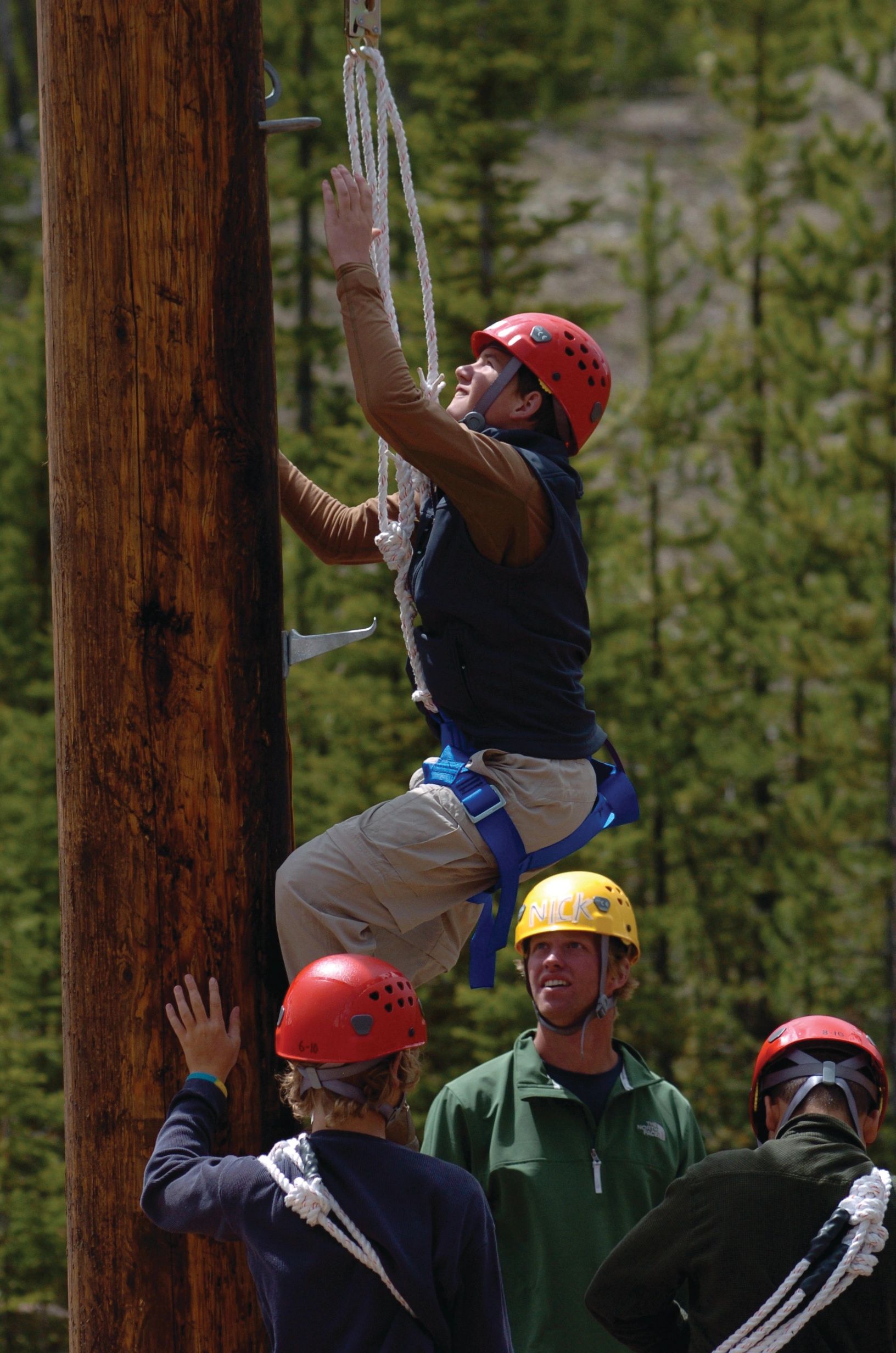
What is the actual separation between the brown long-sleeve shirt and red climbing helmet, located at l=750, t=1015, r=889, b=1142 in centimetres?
109

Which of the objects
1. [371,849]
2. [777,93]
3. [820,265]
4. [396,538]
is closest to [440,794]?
[371,849]

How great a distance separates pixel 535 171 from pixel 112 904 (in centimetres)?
4323

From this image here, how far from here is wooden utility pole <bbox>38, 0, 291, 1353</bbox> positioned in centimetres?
278

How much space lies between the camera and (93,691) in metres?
2.82

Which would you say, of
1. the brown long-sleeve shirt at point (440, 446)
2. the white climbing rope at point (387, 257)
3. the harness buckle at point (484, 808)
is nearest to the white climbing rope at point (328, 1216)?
the harness buckle at point (484, 808)

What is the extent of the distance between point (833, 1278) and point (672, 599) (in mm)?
14665

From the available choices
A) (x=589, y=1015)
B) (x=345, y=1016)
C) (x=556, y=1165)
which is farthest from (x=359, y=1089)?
(x=589, y=1015)

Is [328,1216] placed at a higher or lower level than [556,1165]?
higher

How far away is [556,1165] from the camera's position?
3.93 m

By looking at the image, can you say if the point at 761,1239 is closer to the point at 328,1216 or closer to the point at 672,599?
the point at 328,1216

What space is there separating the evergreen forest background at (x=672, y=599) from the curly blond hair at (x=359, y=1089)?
10321mm

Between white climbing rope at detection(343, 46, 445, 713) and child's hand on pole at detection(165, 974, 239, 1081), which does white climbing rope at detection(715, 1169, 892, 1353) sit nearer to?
child's hand on pole at detection(165, 974, 239, 1081)

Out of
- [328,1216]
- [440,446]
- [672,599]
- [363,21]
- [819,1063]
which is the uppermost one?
[363,21]

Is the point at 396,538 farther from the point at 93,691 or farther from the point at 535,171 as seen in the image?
the point at 535,171
